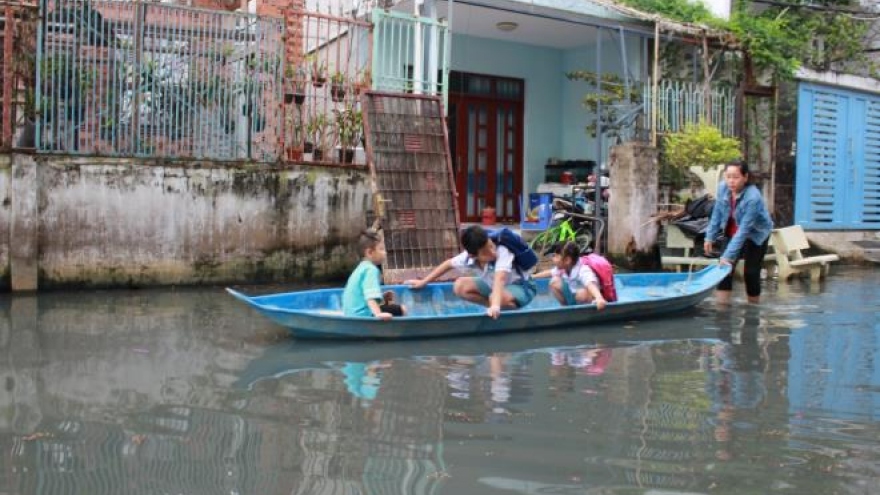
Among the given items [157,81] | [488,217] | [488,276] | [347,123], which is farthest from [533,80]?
[488,276]

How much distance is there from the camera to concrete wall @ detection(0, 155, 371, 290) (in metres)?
9.68

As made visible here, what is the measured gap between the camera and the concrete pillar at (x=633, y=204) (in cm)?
1248

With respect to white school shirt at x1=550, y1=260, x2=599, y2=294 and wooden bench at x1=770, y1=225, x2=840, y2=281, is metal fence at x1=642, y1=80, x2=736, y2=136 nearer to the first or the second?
wooden bench at x1=770, y1=225, x2=840, y2=281

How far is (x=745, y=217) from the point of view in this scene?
857 cm

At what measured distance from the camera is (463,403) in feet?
17.1

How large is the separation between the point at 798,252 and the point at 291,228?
7.16m

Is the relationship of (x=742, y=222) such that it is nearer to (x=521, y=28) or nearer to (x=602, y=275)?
(x=602, y=275)

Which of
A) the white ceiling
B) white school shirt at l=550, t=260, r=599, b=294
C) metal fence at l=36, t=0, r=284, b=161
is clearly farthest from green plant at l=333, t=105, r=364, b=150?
white school shirt at l=550, t=260, r=599, b=294

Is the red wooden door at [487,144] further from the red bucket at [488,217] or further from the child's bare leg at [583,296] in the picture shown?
the child's bare leg at [583,296]

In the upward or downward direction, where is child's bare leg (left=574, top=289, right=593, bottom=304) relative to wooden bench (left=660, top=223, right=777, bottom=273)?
downward

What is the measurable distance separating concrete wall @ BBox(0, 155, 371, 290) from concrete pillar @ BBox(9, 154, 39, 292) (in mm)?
11

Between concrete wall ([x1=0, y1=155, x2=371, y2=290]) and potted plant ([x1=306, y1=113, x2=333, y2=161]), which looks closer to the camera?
concrete wall ([x1=0, y1=155, x2=371, y2=290])

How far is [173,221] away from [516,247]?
4837 mm

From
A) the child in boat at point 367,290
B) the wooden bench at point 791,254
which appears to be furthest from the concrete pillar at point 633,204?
the child in boat at point 367,290
